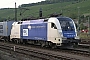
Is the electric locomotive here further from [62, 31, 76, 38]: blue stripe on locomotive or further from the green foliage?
the green foliage

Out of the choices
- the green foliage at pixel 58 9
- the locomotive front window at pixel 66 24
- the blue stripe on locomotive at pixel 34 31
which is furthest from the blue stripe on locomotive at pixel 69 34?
the green foliage at pixel 58 9

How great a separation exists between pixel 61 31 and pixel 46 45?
326cm

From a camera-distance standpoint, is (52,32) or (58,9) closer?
(52,32)

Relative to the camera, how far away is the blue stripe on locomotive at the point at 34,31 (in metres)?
27.0

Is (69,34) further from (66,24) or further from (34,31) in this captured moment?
(34,31)

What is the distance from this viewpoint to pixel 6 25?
40.8 meters

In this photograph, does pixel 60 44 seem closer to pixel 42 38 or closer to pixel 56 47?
pixel 56 47

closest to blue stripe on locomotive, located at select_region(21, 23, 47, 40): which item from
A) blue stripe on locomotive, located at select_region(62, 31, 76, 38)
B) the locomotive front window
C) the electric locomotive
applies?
the electric locomotive

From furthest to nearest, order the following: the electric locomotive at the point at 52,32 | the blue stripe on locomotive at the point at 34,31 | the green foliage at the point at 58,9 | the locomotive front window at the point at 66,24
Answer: the green foliage at the point at 58,9
the blue stripe on locomotive at the point at 34,31
the locomotive front window at the point at 66,24
the electric locomotive at the point at 52,32

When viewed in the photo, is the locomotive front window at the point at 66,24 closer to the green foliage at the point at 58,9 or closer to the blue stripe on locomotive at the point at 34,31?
the blue stripe on locomotive at the point at 34,31

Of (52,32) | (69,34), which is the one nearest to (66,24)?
(69,34)

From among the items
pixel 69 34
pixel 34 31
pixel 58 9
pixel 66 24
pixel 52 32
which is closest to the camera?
pixel 69 34

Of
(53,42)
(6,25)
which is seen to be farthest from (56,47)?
(6,25)

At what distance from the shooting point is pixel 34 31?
29344 millimetres
